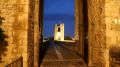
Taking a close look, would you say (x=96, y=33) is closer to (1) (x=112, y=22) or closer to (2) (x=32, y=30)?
(1) (x=112, y=22)

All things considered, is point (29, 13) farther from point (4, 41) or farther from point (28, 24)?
point (4, 41)

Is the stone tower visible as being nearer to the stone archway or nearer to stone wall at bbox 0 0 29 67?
the stone archway

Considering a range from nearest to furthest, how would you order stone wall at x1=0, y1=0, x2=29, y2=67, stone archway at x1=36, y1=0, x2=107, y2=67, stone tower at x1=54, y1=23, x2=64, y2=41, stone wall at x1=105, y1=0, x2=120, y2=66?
stone wall at x1=0, y1=0, x2=29, y2=67 < stone wall at x1=105, y1=0, x2=120, y2=66 < stone archway at x1=36, y1=0, x2=107, y2=67 < stone tower at x1=54, y1=23, x2=64, y2=41

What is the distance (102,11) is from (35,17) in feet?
7.49

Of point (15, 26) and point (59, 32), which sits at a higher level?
point (15, 26)

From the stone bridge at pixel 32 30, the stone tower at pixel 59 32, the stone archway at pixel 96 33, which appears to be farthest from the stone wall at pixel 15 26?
the stone tower at pixel 59 32

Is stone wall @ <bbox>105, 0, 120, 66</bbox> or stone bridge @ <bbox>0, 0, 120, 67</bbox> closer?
stone bridge @ <bbox>0, 0, 120, 67</bbox>

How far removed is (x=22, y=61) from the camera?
6941 millimetres

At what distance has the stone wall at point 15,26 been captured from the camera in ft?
23.1

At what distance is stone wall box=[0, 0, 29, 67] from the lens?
7055 millimetres

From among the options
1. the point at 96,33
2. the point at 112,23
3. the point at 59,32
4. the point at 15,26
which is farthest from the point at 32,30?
the point at 59,32

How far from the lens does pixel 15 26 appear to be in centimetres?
719

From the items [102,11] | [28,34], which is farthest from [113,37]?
[28,34]

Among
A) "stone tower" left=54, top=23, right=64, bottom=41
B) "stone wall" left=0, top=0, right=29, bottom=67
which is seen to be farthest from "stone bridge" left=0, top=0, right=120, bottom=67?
"stone tower" left=54, top=23, right=64, bottom=41
